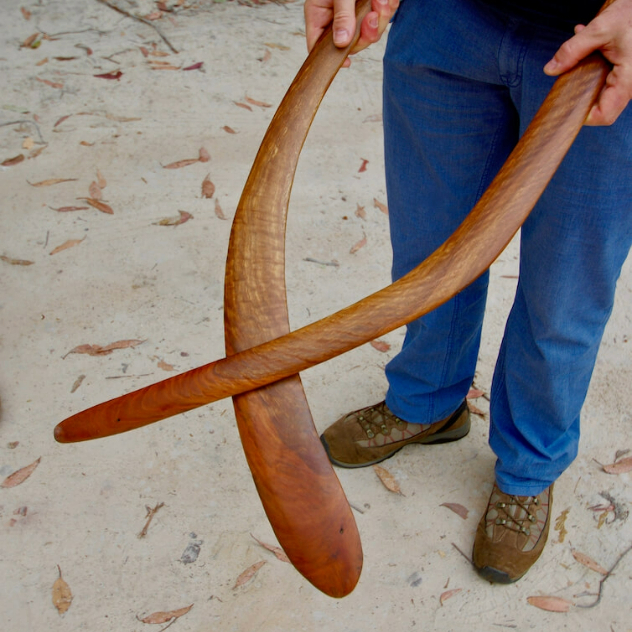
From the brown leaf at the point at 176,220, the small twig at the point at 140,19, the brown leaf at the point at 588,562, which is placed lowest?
the brown leaf at the point at 176,220

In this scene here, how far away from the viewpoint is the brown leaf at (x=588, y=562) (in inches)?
61.4

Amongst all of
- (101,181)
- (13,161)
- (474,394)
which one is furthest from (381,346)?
(13,161)

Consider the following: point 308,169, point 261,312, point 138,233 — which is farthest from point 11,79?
point 261,312

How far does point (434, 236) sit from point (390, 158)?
0.18 m

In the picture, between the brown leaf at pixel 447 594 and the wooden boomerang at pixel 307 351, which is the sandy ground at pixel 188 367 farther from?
the wooden boomerang at pixel 307 351

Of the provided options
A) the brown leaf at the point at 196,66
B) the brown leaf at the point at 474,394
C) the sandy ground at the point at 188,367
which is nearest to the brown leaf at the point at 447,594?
the sandy ground at the point at 188,367

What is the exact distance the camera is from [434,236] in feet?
4.50

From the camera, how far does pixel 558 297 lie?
46.6 inches

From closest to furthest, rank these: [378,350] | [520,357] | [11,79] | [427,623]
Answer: [520,357]
[427,623]
[378,350]
[11,79]

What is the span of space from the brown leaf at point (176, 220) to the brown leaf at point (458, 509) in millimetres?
1399

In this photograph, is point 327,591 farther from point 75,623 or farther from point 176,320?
point 176,320

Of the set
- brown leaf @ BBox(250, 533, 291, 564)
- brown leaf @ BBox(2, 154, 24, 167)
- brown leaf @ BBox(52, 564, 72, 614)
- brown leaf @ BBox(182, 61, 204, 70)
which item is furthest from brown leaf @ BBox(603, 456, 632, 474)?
brown leaf @ BBox(182, 61, 204, 70)

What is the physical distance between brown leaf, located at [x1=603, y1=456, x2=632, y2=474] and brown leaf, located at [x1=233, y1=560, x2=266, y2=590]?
36.9 inches

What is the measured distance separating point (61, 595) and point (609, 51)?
58.7 inches
